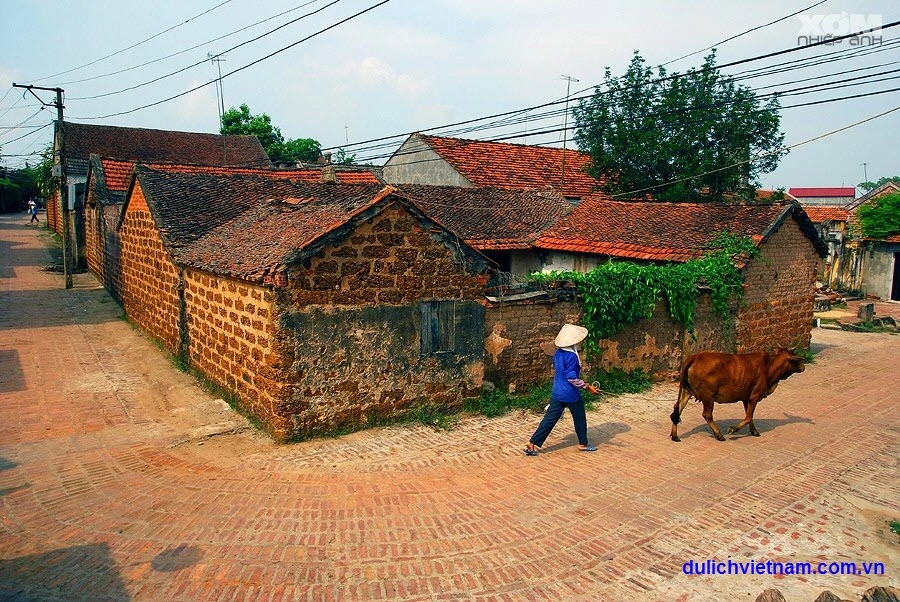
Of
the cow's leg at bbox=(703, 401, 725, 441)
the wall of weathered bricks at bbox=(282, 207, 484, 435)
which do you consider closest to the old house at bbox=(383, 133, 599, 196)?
the wall of weathered bricks at bbox=(282, 207, 484, 435)

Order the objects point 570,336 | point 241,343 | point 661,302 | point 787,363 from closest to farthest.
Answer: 1. point 570,336
2. point 241,343
3. point 787,363
4. point 661,302

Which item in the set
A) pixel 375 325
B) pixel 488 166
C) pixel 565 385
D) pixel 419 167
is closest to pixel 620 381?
pixel 565 385

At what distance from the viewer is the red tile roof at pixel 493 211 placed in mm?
17766

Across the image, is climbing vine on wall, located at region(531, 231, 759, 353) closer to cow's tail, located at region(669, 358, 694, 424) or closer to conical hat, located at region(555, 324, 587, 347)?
cow's tail, located at region(669, 358, 694, 424)

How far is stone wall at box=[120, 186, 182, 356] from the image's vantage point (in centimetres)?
1215

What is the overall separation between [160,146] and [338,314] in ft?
110

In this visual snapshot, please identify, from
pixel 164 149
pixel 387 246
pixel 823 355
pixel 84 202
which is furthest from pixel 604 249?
pixel 164 149

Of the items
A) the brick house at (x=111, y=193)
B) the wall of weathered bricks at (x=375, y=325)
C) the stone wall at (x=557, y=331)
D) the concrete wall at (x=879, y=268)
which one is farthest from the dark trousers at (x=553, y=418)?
the concrete wall at (x=879, y=268)

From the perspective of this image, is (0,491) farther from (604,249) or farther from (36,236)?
(36,236)

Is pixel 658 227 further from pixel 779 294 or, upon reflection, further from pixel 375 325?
pixel 375 325

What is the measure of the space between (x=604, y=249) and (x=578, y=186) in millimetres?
11340

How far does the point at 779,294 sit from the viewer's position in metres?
14.9

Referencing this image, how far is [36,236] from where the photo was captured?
35719 millimetres

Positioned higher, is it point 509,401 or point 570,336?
point 570,336
